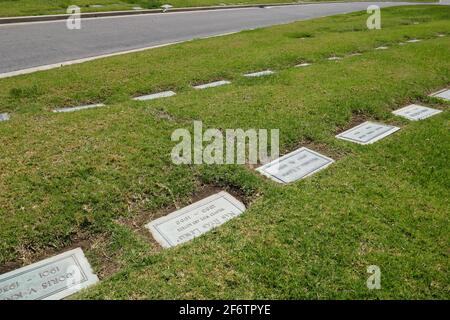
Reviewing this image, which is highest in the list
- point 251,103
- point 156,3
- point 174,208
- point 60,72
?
point 156,3

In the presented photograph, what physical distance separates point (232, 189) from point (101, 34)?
10227 mm

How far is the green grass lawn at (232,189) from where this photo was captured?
10.1 ft

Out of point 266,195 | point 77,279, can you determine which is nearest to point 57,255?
point 77,279

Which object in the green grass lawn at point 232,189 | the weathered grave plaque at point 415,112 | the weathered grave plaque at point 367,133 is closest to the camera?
the green grass lawn at point 232,189

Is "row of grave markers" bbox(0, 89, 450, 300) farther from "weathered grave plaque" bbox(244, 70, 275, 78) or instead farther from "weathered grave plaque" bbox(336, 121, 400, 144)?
"weathered grave plaque" bbox(244, 70, 275, 78)

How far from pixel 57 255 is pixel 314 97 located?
501 centimetres

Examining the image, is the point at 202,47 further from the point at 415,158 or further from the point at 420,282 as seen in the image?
the point at 420,282

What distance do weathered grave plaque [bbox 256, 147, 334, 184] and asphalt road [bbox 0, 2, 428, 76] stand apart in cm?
664

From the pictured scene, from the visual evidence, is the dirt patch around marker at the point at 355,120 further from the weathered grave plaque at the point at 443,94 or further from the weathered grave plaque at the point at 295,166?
the weathered grave plaque at the point at 443,94

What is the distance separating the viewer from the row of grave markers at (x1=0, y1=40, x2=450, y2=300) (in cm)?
302

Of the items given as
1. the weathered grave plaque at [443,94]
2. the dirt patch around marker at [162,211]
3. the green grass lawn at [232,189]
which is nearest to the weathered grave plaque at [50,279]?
the green grass lawn at [232,189]

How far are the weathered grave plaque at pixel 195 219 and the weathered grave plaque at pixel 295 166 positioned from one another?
0.70 m

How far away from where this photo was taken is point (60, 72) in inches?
312
